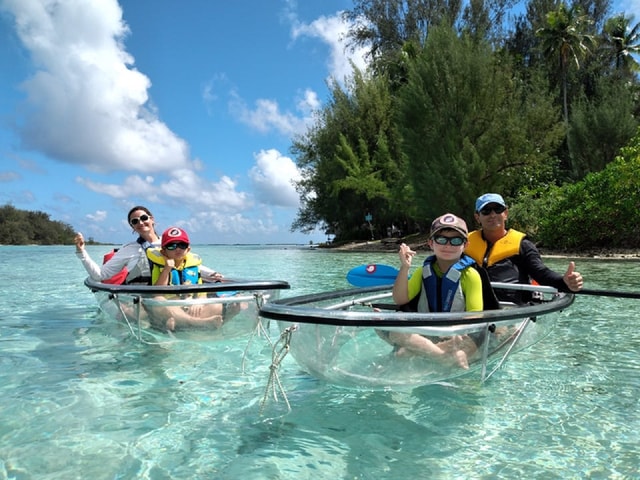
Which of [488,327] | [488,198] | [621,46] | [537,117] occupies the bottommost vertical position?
[488,327]

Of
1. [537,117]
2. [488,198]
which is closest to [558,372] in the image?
[488,198]

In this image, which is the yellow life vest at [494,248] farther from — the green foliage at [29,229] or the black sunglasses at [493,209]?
the green foliage at [29,229]

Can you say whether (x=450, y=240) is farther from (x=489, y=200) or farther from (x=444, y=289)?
(x=489, y=200)

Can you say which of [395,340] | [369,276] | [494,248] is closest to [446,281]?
[395,340]

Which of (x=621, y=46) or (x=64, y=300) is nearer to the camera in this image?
(x=64, y=300)

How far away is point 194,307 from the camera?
4.68m

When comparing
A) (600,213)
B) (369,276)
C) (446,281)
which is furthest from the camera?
(600,213)

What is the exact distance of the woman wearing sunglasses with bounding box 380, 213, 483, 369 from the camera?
3.35 meters

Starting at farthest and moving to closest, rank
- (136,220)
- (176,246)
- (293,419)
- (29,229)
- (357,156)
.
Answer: (29,229)
(357,156)
(136,220)
(176,246)
(293,419)

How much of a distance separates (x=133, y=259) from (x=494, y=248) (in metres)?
3.73

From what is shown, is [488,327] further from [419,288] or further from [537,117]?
[537,117]

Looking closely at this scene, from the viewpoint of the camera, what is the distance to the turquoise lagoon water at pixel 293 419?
2.75 m

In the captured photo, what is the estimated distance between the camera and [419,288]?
12.0ft

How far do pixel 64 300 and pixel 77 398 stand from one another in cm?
644
